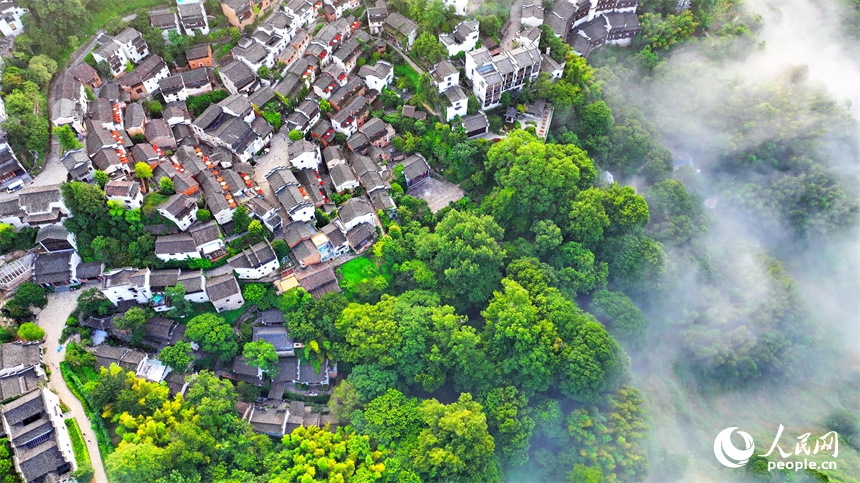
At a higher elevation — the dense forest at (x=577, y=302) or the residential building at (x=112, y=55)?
the residential building at (x=112, y=55)

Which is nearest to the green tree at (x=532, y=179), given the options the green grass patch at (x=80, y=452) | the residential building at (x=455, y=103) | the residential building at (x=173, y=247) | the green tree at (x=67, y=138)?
the residential building at (x=455, y=103)

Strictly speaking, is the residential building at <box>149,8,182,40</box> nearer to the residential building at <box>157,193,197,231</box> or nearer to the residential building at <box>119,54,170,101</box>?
the residential building at <box>119,54,170,101</box>

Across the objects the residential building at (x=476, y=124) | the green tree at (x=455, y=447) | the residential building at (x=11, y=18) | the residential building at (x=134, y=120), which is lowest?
the green tree at (x=455, y=447)

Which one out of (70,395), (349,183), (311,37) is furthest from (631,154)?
(70,395)

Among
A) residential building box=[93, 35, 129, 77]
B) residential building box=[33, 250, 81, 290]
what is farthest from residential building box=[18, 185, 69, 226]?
residential building box=[93, 35, 129, 77]

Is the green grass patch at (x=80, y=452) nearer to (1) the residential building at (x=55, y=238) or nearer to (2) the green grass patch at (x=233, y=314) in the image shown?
(2) the green grass patch at (x=233, y=314)

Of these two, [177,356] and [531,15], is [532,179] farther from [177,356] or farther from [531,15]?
[177,356]
